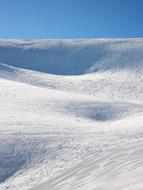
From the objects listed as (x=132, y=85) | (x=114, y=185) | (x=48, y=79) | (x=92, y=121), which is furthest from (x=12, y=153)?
(x=48, y=79)

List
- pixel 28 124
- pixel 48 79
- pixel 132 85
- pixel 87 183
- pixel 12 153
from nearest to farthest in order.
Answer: pixel 87 183, pixel 12 153, pixel 28 124, pixel 132 85, pixel 48 79

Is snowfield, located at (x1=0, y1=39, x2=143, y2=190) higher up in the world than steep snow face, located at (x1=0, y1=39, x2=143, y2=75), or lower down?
lower down

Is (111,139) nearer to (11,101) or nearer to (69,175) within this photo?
(69,175)

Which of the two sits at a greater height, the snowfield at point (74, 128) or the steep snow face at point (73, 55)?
the steep snow face at point (73, 55)

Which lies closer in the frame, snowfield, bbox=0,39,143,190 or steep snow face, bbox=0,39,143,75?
snowfield, bbox=0,39,143,190

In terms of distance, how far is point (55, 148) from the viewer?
61.8 feet

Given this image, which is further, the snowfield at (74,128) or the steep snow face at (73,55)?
the steep snow face at (73,55)

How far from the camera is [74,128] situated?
75.2 ft

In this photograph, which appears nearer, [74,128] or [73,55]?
[74,128]

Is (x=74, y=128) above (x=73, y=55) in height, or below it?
below

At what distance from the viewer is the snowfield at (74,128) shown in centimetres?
1536

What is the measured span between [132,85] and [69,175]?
96.0ft

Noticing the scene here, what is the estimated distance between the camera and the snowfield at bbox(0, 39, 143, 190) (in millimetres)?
15359

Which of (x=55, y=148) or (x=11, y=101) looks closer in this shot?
(x=55, y=148)
